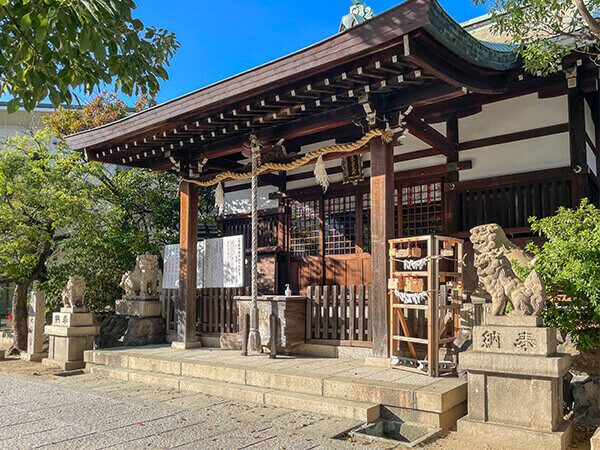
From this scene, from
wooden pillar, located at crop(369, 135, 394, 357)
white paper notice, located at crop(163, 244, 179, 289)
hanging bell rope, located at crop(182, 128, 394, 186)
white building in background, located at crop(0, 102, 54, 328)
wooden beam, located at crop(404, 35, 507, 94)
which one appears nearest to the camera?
wooden beam, located at crop(404, 35, 507, 94)

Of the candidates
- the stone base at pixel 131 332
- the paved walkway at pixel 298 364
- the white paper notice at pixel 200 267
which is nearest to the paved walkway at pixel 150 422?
the paved walkway at pixel 298 364

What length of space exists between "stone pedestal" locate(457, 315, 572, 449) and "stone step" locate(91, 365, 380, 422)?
112cm

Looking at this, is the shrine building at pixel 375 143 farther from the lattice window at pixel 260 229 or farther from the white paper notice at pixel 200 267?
the white paper notice at pixel 200 267

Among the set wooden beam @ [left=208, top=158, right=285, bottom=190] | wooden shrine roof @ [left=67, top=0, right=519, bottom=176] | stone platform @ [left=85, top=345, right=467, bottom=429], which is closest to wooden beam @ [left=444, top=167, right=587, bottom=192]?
wooden shrine roof @ [left=67, top=0, right=519, bottom=176]

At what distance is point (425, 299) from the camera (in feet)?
22.0

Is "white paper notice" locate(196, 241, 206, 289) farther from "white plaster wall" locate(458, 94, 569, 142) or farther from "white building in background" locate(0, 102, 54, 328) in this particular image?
"white building in background" locate(0, 102, 54, 328)

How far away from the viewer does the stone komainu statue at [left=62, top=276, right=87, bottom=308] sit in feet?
33.1

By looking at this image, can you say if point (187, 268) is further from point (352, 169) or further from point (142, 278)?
point (352, 169)

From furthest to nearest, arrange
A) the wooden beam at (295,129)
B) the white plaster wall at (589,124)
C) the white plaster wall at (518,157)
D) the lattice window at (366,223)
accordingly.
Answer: the lattice window at (366,223) < the white plaster wall at (589,124) < the white plaster wall at (518,157) < the wooden beam at (295,129)

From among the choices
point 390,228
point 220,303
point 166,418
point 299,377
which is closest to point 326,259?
point 220,303

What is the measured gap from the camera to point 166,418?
5.69 meters

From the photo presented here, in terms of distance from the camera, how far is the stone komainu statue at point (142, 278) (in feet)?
35.5

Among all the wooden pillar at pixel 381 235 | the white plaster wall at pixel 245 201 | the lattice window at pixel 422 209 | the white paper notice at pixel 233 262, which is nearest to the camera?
the wooden pillar at pixel 381 235

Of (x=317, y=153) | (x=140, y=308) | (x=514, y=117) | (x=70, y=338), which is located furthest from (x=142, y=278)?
(x=514, y=117)
